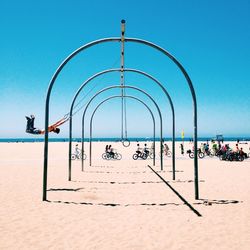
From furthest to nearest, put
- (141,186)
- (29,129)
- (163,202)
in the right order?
(29,129) → (141,186) → (163,202)

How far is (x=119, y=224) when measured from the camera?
573 cm

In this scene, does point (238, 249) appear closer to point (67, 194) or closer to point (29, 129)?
point (67, 194)

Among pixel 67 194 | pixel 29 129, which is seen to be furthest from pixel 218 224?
pixel 29 129

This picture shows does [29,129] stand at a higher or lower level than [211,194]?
higher

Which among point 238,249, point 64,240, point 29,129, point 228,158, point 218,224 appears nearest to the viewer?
point 238,249

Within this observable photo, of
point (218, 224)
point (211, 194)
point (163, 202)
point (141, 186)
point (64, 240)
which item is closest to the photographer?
point (64, 240)

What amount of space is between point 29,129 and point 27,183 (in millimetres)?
18137

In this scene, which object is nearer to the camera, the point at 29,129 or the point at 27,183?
the point at 27,183

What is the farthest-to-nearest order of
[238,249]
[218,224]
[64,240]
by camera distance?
1. [218,224]
2. [64,240]
3. [238,249]

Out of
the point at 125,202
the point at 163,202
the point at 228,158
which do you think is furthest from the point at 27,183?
the point at 228,158

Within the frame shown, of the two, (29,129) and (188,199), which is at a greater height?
(29,129)

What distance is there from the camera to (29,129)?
A: 28188mm

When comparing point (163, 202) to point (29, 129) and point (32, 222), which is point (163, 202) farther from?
point (29, 129)

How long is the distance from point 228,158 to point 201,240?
1700cm
